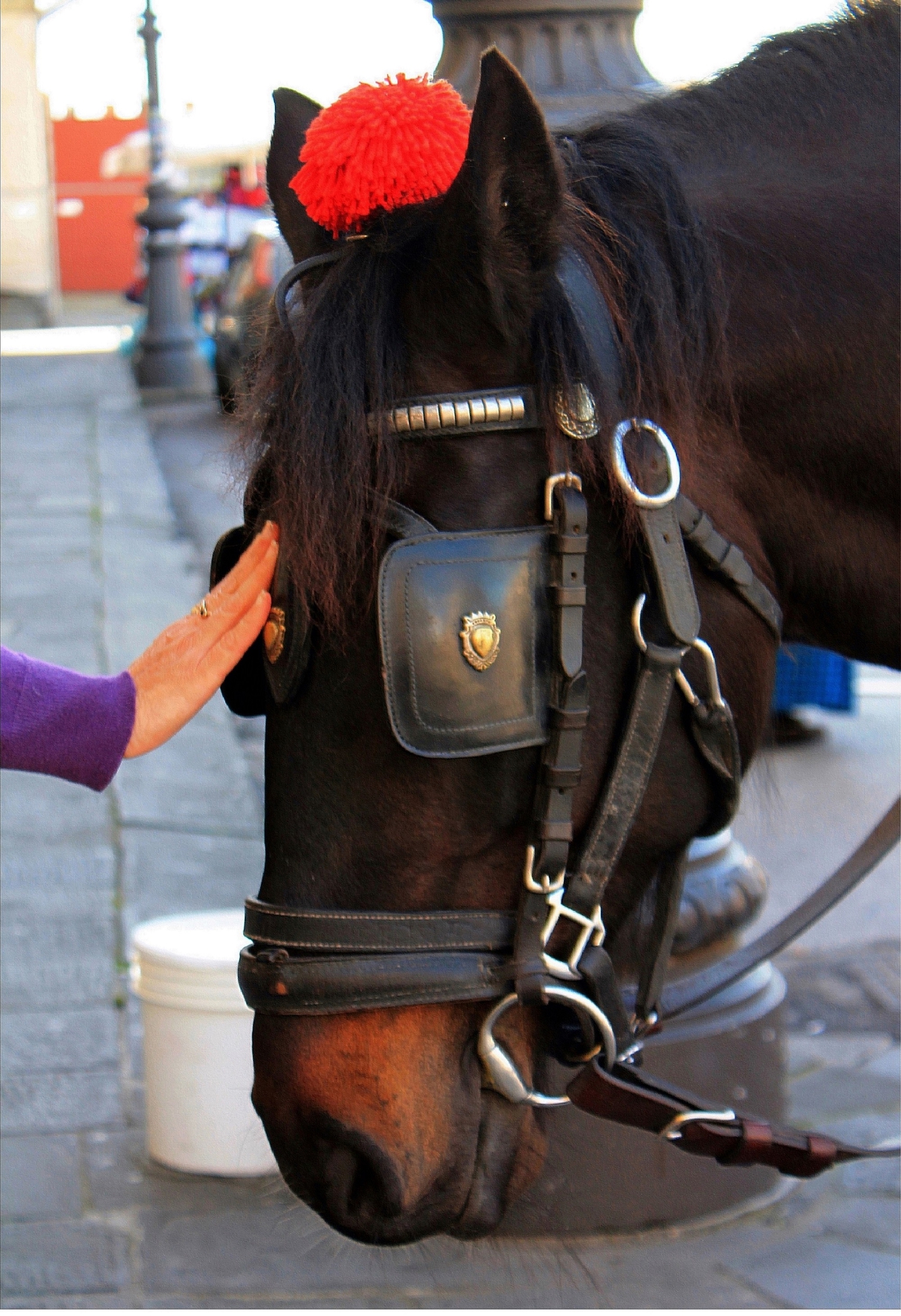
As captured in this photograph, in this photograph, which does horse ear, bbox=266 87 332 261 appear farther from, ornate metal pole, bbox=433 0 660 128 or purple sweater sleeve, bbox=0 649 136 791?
ornate metal pole, bbox=433 0 660 128

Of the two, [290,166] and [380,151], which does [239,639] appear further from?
[290,166]

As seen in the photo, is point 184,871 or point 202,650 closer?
point 202,650

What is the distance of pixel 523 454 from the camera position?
134cm

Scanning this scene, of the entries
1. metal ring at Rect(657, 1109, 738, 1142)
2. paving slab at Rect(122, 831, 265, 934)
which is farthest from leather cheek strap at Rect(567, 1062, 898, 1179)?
paving slab at Rect(122, 831, 265, 934)

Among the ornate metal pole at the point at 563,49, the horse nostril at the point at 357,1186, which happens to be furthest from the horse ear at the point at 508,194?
the ornate metal pole at the point at 563,49

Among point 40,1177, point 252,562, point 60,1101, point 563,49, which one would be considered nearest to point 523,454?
point 252,562

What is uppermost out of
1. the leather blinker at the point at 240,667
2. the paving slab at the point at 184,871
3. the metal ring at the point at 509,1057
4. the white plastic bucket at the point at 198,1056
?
the leather blinker at the point at 240,667

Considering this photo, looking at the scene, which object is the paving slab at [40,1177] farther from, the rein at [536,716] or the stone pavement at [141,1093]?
the rein at [536,716]

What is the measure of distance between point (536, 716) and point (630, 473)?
25 centimetres

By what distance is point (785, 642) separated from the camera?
1.82 m

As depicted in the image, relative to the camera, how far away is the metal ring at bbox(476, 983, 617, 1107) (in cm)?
142

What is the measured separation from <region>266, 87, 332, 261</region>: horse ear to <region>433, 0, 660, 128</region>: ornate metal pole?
3.31 feet

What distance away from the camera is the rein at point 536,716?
1.30 meters

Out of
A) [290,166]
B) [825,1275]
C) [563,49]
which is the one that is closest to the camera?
[290,166]
